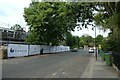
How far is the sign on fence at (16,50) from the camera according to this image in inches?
1576

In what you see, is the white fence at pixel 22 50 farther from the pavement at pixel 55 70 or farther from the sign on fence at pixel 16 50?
the pavement at pixel 55 70

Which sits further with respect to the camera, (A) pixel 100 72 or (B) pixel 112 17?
(A) pixel 100 72

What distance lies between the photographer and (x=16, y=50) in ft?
139

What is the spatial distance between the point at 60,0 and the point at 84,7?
97.9 inches

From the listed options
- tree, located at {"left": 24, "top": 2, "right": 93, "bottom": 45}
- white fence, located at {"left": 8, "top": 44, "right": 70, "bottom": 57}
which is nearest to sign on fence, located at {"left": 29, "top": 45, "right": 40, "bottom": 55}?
white fence, located at {"left": 8, "top": 44, "right": 70, "bottom": 57}

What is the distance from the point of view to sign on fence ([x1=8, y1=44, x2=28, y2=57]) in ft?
131

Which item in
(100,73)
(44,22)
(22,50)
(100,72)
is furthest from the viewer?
(44,22)

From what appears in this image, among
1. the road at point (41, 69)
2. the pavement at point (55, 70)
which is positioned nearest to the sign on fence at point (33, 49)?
the road at point (41, 69)

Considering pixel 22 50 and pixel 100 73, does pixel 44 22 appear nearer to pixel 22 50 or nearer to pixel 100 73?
pixel 22 50

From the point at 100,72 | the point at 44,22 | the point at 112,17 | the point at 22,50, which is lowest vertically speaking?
the point at 100,72

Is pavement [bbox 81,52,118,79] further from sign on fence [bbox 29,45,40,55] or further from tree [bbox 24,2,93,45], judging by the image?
sign on fence [bbox 29,45,40,55]

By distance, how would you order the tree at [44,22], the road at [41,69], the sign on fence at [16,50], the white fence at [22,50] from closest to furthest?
the road at [41,69]
the sign on fence at [16,50]
the white fence at [22,50]
the tree at [44,22]

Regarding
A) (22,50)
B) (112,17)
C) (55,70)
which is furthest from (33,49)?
(112,17)

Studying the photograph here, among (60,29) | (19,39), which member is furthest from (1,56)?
(19,39)
